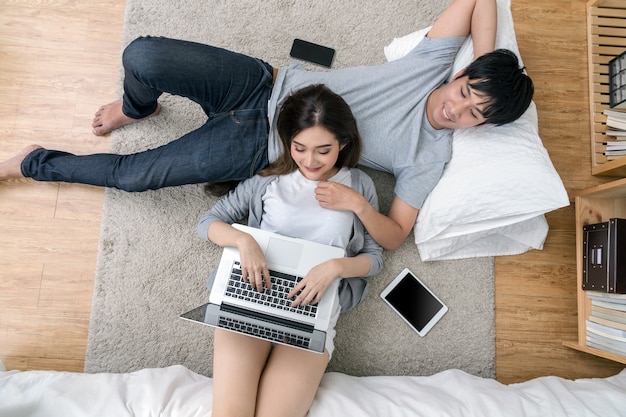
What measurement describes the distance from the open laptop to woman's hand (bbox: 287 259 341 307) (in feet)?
0.10

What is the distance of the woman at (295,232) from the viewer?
3.87ft

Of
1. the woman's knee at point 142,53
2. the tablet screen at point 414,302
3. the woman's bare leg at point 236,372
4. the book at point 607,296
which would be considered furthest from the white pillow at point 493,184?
the woman's knee at point 142,53

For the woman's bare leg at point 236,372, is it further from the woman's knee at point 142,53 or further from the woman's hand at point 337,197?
the woman's knee at point 142,53

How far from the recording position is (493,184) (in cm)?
132

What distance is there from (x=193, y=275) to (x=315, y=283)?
51 cm

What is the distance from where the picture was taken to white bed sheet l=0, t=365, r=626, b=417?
1.17m

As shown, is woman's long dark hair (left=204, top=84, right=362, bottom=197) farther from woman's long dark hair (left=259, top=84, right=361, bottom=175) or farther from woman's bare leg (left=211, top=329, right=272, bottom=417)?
woman's bare leg (left=211, top=329, right=272, bottom=417)

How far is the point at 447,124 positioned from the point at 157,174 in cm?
90

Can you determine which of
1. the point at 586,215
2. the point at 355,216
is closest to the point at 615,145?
the point at 586,215

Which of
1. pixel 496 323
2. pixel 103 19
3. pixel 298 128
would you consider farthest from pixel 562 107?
pixel 103 19

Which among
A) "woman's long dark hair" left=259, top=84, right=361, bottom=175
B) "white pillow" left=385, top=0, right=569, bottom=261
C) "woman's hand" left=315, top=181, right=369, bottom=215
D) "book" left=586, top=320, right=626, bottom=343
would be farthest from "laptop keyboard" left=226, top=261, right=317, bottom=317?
"book" left=586, top=320, right=626, bottom=343

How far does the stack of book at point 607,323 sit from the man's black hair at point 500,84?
28.6 inches

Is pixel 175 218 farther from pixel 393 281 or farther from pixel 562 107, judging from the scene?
pixel 562 107

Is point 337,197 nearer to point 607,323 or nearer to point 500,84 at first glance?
point 500,84
